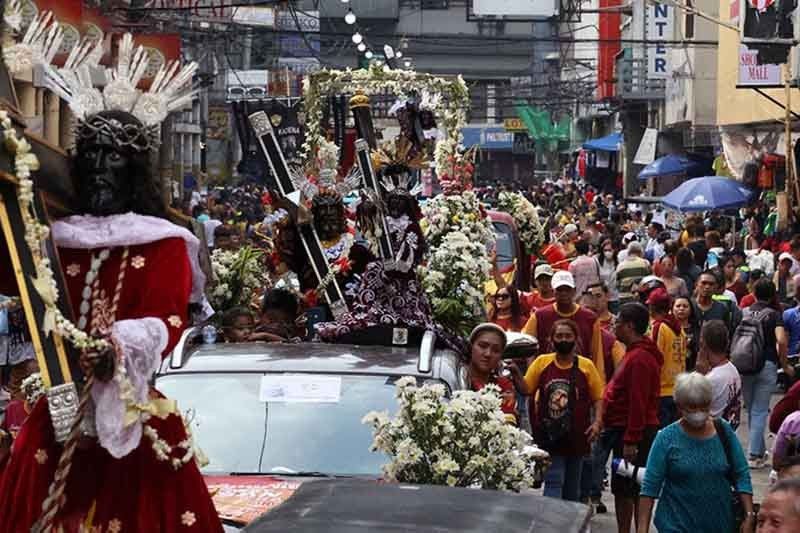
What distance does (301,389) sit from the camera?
8.75 m

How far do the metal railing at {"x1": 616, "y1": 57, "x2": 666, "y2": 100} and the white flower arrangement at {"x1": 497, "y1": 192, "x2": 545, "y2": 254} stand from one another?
111 ft

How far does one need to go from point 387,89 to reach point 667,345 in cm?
490

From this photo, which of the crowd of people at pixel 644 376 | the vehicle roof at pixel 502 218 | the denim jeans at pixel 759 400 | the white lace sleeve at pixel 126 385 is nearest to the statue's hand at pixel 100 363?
the white lace sleeve at pixel 126 385

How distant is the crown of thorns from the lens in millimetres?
6836

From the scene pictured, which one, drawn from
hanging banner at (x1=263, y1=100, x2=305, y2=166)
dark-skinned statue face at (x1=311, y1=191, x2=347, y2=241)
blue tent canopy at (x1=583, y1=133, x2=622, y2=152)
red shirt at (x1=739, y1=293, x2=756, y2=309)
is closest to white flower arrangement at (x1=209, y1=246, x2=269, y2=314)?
dark-skinned statue face at (x1=311, y1=191, x2=347, y2=241)

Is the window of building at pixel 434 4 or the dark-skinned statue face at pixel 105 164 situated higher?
the window of building at pixel 434 4

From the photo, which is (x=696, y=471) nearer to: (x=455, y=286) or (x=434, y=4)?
(x=455, y=286)

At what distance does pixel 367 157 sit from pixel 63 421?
26.4 ft

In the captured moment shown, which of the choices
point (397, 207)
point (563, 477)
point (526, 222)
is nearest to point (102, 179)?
point (563, 477)

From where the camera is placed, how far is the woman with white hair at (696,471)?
942 cm

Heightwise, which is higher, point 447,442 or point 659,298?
point 659,298

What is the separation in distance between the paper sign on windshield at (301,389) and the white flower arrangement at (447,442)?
0.49 metres

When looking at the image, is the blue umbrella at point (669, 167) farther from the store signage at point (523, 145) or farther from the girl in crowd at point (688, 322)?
the store signage at point (523, 145)

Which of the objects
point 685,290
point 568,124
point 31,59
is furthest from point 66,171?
point 568,124
